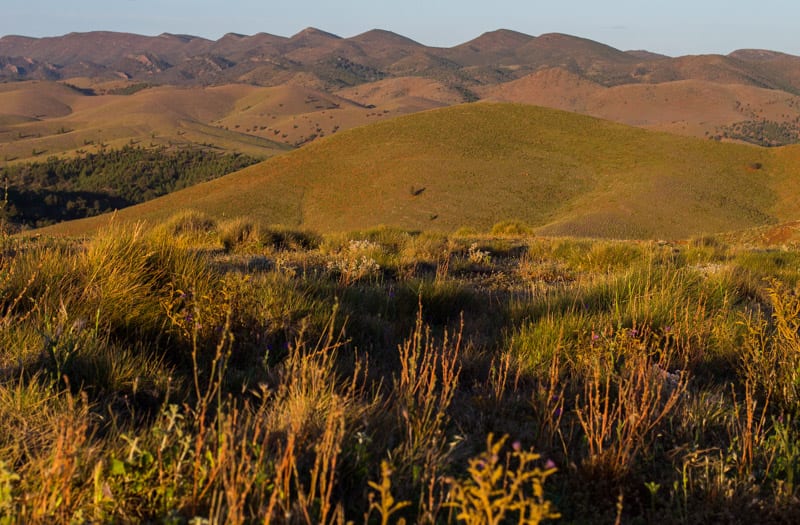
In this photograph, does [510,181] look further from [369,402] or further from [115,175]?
[115,175]

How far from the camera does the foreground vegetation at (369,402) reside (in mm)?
1979

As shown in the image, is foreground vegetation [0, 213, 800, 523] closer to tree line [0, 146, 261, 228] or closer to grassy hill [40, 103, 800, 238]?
grassy hill [40, 103, 800, 238]

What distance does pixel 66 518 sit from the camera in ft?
6.03

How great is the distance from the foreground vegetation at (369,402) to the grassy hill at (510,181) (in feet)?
118

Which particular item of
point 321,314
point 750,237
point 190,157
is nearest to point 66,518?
point 321,314

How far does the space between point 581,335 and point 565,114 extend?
224 ft

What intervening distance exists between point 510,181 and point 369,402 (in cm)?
5332

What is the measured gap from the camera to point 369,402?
3031 millimetres

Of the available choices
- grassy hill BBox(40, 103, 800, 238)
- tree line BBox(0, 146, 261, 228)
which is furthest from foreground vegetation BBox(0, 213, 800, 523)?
tree line BBox(0, 146, 261, 228)

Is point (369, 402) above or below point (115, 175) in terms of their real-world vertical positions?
above

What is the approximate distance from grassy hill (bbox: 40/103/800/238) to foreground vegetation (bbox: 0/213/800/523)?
36112mm

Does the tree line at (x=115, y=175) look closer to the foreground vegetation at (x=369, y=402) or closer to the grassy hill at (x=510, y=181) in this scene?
the grassy hill at (x=510, y=181)

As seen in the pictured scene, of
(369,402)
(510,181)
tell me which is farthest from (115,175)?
(369,402)

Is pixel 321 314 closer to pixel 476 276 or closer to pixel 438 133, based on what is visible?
pixel 476 276
